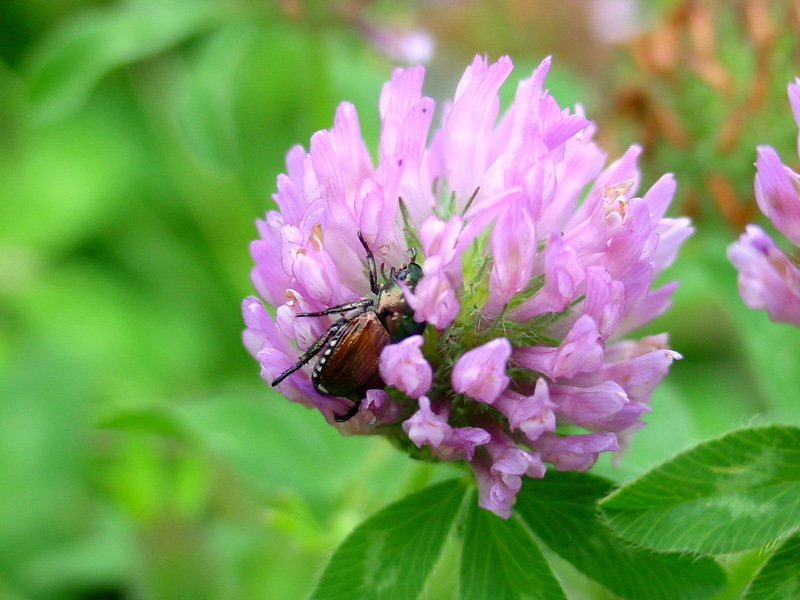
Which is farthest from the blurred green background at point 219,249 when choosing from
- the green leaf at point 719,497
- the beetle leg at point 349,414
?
the beetle leg at point 349,414

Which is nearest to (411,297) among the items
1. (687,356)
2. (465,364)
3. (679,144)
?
(465,364)

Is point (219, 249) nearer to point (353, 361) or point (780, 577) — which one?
point (353, 361)

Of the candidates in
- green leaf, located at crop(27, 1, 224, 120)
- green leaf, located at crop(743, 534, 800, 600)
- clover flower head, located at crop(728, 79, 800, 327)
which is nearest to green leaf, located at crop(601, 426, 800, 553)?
green leaf, located at crop(743, 534, 800, 600)

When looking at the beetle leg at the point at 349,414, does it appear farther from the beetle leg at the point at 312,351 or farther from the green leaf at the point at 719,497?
the green leaf at the point at 719,497

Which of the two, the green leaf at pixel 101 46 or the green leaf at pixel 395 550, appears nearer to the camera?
the green leaf at pixel 395 550

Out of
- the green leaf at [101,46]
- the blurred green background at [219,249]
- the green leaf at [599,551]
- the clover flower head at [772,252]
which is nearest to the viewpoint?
the clover flower head at [772,252]

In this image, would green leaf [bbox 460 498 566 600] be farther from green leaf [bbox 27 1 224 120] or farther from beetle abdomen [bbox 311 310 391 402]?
green leaf [bbox 27 1 224 120]

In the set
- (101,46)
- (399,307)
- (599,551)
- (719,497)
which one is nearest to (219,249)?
(101,46)

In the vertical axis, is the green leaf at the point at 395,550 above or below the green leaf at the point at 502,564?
above

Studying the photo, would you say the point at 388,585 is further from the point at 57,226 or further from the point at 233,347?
the point at 57,226
